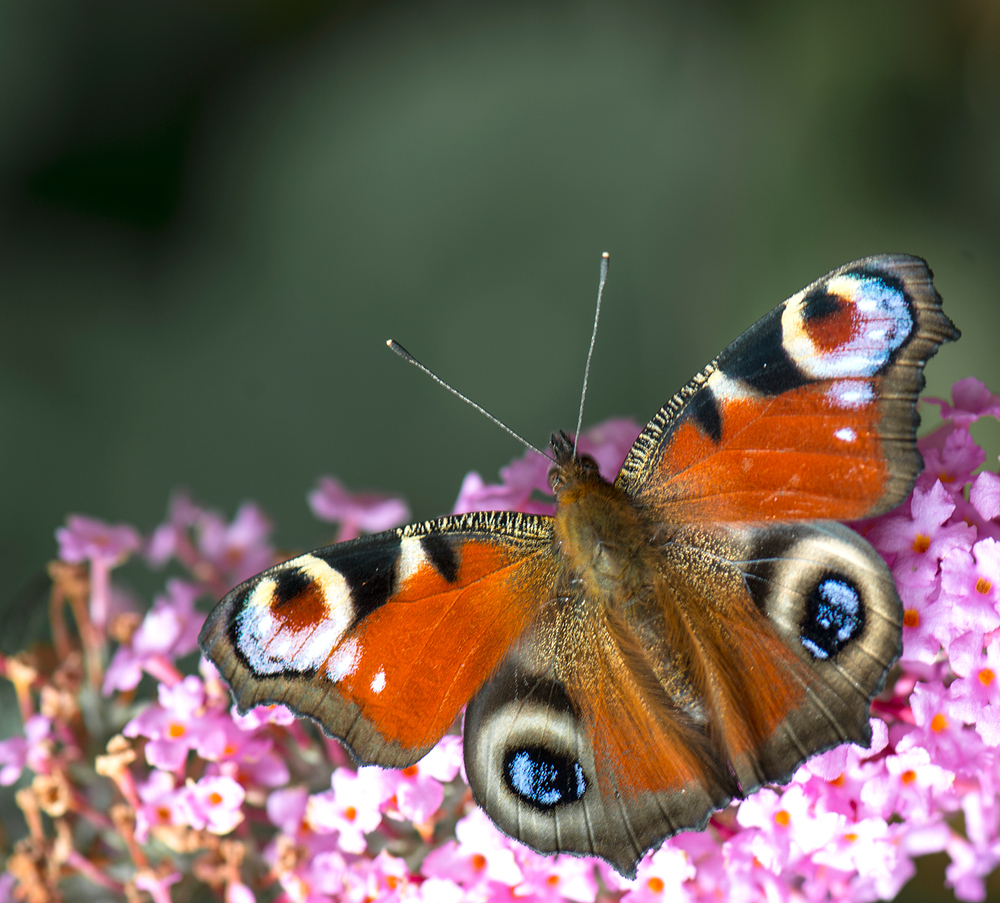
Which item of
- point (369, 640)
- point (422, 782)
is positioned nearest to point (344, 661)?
point (369, 640)

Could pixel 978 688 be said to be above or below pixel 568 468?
below

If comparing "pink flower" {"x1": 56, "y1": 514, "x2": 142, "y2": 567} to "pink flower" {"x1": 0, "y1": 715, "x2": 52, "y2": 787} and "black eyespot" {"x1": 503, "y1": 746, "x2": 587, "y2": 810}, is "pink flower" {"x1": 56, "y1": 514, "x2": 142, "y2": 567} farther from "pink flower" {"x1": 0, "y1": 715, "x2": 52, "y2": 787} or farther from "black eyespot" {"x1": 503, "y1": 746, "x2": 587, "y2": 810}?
"black eyespot" {"x1": 503, "y1": 746, "x2": 587, "y2": 810}

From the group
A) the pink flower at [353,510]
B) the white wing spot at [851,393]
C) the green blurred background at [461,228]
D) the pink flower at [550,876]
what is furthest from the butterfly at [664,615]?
the green blurred background at [461,228]

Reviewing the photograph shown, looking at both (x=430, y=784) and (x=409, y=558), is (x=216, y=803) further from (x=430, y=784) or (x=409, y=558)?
(x=409, y=558)

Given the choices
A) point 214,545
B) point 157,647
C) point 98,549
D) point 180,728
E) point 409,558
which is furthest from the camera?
point 214,545

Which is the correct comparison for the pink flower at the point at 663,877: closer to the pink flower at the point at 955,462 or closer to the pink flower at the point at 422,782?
the pink flower at the point at 422,782

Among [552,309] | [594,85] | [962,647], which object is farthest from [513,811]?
[594,85]

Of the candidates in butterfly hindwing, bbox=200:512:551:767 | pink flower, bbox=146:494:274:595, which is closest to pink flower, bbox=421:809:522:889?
butterfly hindwing, bbox=200:512:551:767
